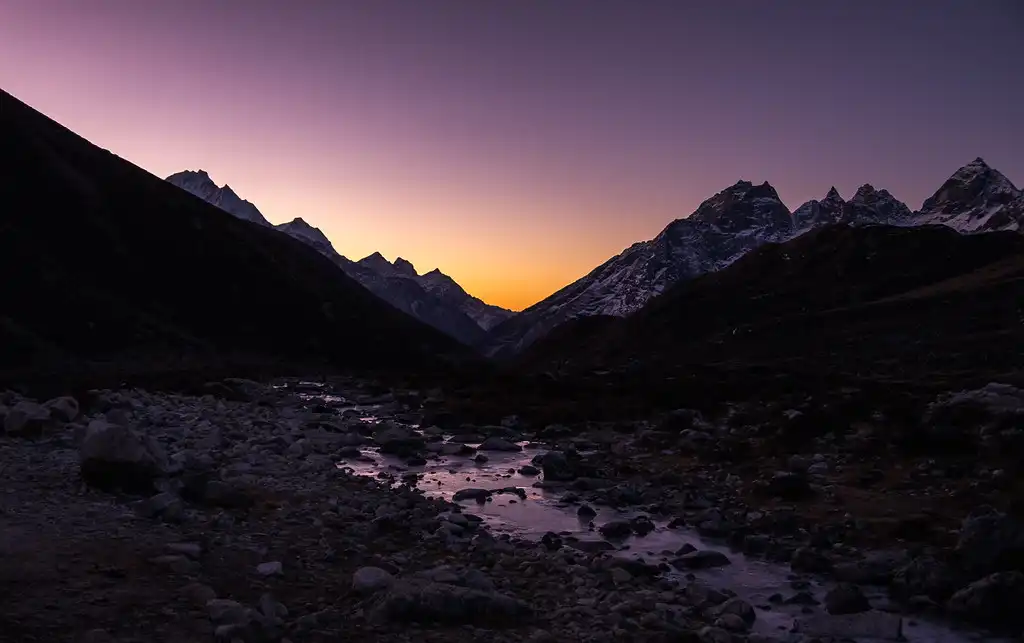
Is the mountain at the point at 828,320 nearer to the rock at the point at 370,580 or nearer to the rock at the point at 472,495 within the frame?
the rock at the point at 472,495

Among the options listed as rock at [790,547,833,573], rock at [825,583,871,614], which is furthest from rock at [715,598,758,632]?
rock at [790,547,833,573]

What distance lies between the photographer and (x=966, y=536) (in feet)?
37.6

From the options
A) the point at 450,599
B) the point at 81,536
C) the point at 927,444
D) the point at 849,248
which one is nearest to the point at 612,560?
the point at 450,599

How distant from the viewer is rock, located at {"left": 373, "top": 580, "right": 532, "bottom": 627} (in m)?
9.32

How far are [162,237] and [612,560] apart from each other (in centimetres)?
10961

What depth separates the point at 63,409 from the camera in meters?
20.4

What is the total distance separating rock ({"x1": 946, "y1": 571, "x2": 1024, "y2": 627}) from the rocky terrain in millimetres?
27

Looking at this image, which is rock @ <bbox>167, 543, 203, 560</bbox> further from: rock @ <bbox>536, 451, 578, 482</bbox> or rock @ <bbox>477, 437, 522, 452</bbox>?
rock @ <bbox>477, 437, 522, 452</bbox>

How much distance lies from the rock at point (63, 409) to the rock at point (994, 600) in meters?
21.1

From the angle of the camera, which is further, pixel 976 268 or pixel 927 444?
pixel 976 268

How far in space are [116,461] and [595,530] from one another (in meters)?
9.27

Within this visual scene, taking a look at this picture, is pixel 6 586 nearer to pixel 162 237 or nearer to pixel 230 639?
pixel 230 639

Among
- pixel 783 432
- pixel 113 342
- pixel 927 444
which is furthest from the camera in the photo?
pixel 113 342

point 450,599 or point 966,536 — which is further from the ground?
point 966,536
